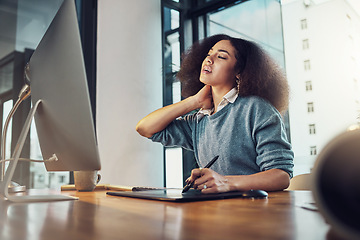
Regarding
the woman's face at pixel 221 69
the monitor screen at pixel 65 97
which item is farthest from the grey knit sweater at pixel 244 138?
the monitor screen at pixel 65 97

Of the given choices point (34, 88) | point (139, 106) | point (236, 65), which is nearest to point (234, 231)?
point (34, 88)

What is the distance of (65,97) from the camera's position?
2.52ft

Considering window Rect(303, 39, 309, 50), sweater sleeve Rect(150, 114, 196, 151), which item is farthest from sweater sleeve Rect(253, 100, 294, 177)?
window Rect(303, 39, 309, 50)

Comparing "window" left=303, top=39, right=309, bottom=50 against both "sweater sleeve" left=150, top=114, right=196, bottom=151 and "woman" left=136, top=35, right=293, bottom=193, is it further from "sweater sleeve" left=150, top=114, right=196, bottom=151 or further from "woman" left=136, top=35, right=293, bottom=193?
"sweater sleeve" left=150, top=114, right=196, bottom=151

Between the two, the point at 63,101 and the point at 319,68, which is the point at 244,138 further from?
the point at 319,68

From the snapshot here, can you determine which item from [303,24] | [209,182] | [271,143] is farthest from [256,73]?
[303,24]

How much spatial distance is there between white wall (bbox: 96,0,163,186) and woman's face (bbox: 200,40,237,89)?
5.29 feet

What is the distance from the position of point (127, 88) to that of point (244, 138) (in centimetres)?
203

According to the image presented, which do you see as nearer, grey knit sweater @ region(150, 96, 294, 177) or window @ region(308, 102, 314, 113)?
grey knit sweater @ region(150, 96, 294, 177)

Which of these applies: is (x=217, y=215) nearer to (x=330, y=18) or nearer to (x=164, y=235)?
(x=164, y=235)

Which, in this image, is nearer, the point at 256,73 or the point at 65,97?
the point at 65,97

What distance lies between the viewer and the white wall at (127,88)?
10.3 ft

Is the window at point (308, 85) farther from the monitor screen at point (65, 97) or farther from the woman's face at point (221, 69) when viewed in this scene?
the monitor screen at point (65, 97)

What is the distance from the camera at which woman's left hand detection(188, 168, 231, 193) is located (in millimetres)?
906
